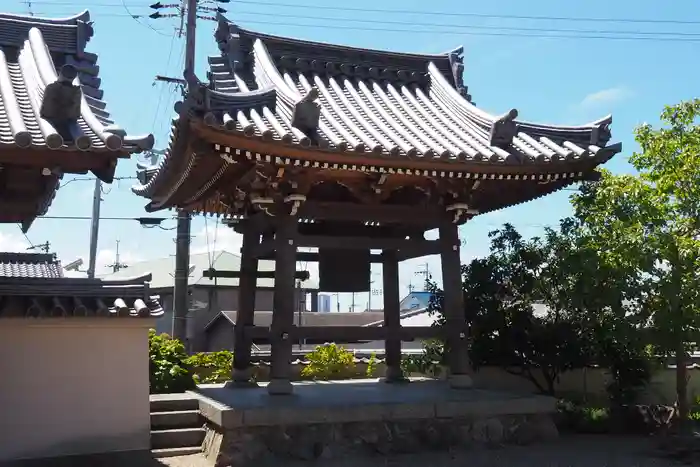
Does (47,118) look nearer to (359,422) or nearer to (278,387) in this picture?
(278,387)

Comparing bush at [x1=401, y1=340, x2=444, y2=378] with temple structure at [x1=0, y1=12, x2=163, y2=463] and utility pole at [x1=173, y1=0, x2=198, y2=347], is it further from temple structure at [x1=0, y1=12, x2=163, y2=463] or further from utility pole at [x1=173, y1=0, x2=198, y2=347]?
utility pole at [x1=173, y1=0, x2=198, y2=347]

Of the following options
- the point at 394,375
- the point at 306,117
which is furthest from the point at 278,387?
the point at 306,117

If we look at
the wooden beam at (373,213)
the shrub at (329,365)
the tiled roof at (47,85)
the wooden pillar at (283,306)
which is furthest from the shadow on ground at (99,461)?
the shrub at (329,365)

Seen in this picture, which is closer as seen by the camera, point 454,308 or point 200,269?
point 454,308

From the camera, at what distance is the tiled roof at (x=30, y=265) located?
18.1m

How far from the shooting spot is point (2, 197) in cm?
859

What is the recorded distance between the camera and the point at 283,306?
10375 millimetres

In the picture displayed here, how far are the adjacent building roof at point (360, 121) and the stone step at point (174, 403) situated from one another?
3.53 metres

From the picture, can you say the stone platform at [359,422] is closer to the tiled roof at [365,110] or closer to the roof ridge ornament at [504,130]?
the tiled roof at [365,110]

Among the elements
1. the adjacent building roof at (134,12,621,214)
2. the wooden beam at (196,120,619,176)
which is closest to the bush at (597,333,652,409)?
the adjacent building roof at (134,12,621,214)

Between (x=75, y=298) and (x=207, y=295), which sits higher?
(x=207, y=295)

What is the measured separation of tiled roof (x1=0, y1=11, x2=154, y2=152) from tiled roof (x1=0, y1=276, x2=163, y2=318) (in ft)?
8.43

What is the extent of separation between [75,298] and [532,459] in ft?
22.1

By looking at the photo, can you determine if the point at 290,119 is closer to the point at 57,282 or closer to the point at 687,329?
the point at 57,282
